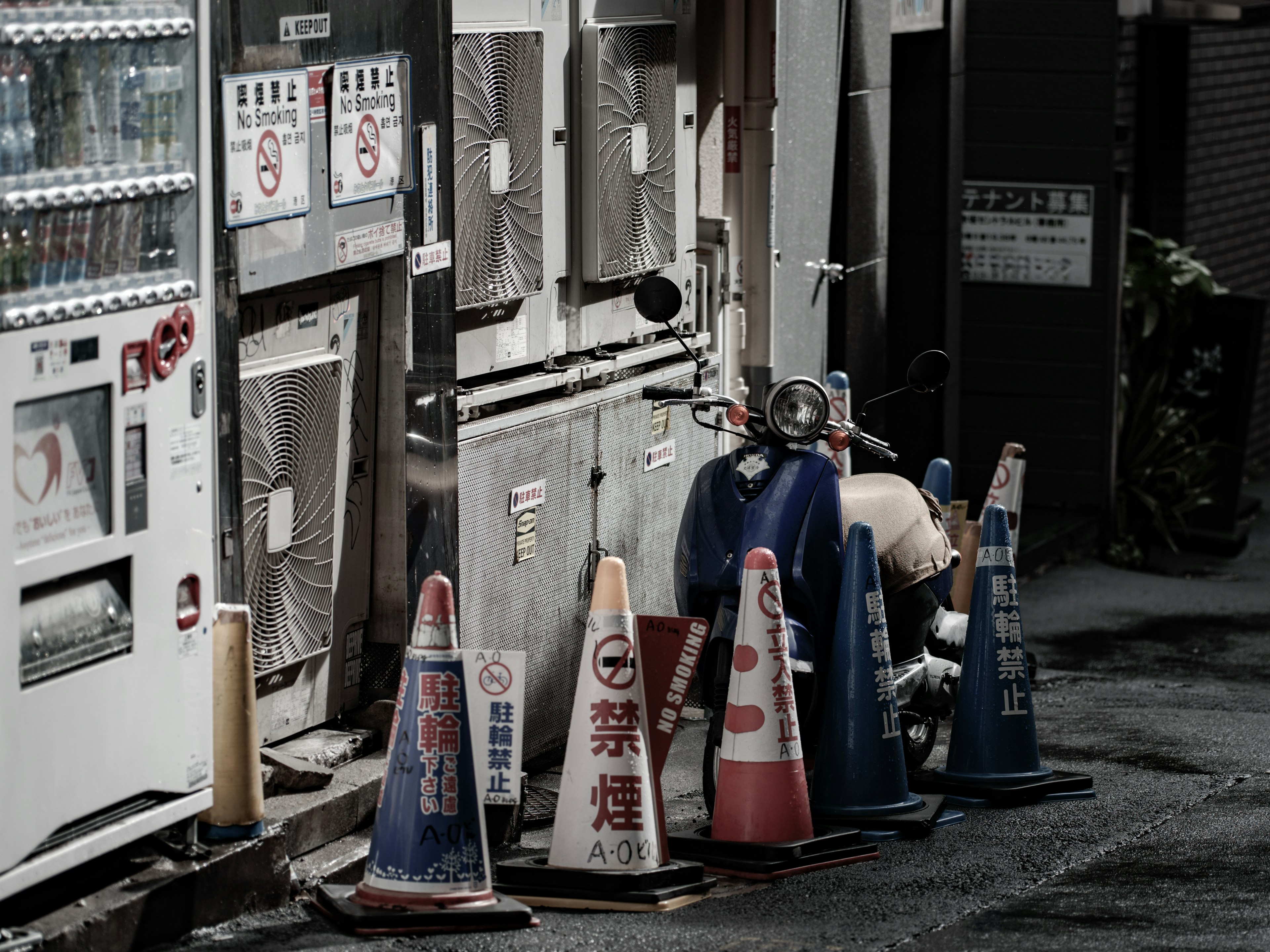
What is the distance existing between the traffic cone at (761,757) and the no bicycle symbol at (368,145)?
5.76 feet

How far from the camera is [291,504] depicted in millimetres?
6059

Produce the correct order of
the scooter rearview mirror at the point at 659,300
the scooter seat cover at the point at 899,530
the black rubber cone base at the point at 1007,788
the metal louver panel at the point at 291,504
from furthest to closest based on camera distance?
the scooter seat cover at the point at 899,530 < the scooter rearview mirror at the point at 659,300 < the black rubber cone base at the point at 1007,788 < the metal louver panel at the point at 291,504

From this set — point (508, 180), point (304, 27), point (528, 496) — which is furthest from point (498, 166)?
point (304, 27)

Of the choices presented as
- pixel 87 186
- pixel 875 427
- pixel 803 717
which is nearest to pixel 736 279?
pixel 875 427

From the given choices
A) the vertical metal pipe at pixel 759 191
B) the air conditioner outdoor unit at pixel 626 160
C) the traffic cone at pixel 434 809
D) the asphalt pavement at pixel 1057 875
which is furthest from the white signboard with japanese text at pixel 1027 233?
the traffic cone at pixel 434 809

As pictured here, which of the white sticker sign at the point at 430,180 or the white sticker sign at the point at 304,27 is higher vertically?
the white sticker sign at the point at 304,27

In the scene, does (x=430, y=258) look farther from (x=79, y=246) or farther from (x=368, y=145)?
(x=79, y=246)

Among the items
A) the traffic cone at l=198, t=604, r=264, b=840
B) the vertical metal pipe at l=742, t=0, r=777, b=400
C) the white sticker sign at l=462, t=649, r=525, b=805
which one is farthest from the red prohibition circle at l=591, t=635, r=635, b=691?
the vertical metal pipe at l=742, t=0, r=777, b=400

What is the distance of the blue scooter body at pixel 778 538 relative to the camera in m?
6.46

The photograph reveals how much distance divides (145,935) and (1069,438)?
945 cm

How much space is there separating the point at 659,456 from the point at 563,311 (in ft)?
3.00

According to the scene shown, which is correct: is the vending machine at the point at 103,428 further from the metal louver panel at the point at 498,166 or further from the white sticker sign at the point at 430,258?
the metal louver panel at the point at 498,166

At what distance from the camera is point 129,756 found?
4.93 metres

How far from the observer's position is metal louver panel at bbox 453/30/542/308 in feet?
22.4
